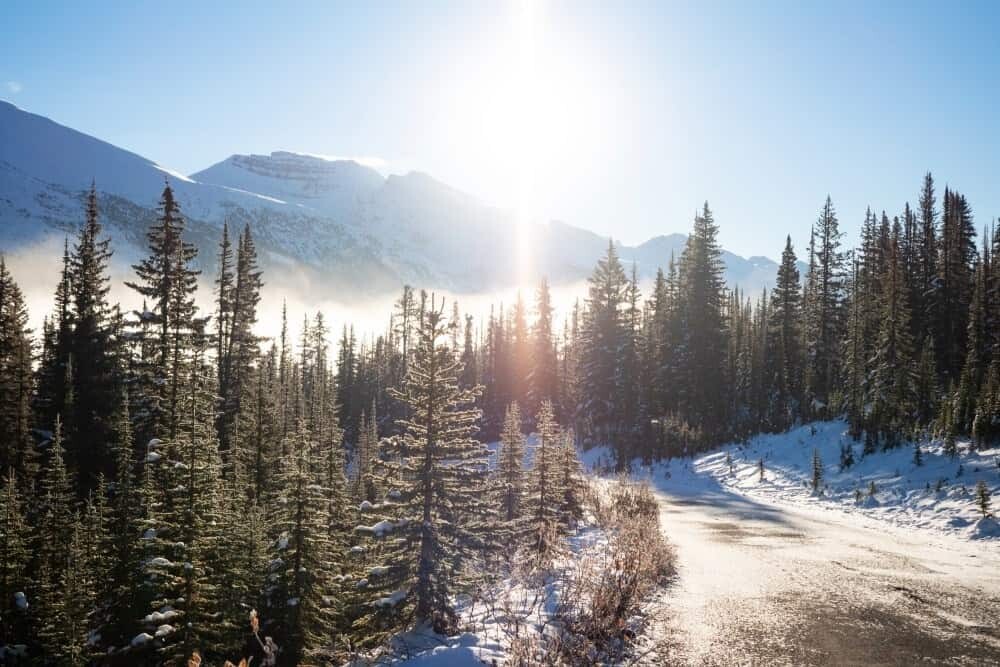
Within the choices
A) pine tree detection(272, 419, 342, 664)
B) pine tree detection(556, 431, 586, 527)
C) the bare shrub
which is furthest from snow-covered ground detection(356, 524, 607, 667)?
pine tree detection(556, 431, 586, 527)

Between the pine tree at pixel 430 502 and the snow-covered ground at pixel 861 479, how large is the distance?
50.1 feet

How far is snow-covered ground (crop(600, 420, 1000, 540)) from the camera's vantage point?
18.5 meters

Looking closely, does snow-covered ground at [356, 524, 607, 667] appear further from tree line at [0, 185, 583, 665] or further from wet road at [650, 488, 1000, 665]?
wet road at [650, 488, 1000, 665]

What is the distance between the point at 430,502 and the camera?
11422mm

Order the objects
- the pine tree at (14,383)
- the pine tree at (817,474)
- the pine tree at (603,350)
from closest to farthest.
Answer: the pine tree at (817,474), the pine tree at (14,383), the pine tree at (603,350)

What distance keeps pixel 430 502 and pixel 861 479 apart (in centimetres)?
2073

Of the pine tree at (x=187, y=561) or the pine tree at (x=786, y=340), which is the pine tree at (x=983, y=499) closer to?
the pine tree at (x=187, y=561)

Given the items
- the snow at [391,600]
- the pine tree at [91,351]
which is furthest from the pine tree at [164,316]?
the snow at [391,600]

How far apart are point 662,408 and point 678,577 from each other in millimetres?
37834

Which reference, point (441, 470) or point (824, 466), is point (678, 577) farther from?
point (824, 466)

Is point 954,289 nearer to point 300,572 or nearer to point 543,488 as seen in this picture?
point 543,488

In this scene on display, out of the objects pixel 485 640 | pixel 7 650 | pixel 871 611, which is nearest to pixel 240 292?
pixel 7 650

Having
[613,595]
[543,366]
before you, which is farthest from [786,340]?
[613,595]

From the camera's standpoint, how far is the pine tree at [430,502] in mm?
10984
